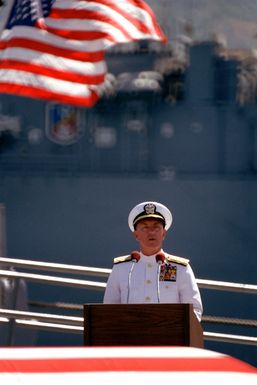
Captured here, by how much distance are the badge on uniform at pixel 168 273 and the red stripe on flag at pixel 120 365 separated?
2.05 m

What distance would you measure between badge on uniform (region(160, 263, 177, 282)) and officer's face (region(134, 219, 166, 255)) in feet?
0.30

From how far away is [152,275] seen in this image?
4.38 meters

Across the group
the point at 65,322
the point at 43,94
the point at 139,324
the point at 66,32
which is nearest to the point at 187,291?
the point at 139,324

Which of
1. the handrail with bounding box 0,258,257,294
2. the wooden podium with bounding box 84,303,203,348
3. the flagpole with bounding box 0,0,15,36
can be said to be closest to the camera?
the wooden podium with bounding box 84,303,203,348

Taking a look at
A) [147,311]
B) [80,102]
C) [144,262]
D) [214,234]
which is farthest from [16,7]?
[214,234]

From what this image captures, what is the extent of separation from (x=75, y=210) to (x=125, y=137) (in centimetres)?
159

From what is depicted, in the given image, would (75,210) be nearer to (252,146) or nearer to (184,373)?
(252,146)

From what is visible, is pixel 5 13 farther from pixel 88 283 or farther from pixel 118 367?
pixel 118 367

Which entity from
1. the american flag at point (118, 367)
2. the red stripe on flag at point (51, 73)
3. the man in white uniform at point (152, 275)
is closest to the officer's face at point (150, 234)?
the man in white uniform at point (152, 275)

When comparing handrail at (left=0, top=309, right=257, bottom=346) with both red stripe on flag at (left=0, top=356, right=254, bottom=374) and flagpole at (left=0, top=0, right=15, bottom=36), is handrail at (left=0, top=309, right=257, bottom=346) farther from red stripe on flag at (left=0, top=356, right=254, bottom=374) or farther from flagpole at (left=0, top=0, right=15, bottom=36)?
flagpole at (left=0, top=0, right=15, bottom=36)

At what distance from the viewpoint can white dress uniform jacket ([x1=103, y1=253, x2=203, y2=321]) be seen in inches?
172

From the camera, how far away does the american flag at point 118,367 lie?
214cm

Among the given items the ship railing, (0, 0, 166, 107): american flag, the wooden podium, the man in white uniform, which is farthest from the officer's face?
(0, 0, 166, 107): american flag

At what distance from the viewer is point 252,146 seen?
17.7 metres
